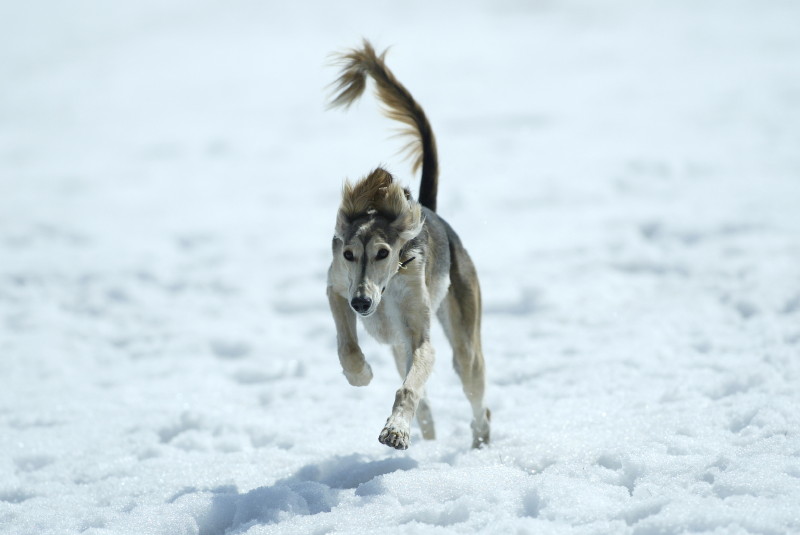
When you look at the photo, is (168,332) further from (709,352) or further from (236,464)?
(709,352)

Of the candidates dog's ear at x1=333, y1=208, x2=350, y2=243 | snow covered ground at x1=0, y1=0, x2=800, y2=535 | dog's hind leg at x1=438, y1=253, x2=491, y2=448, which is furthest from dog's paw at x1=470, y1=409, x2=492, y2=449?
dog's ear at x1=333, y1=208, x2=350, y2=243

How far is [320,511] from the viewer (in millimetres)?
4660

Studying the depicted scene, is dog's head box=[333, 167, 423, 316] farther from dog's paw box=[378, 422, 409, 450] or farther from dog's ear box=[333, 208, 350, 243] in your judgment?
dog's paw box=[378, 422, 409, 450]

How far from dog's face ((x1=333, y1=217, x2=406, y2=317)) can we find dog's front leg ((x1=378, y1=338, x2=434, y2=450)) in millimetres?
469

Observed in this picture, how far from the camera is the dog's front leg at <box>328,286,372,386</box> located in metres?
5.16

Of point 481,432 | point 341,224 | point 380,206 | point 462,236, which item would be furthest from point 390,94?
point 462,236

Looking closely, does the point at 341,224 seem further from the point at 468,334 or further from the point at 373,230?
the point at 468,334

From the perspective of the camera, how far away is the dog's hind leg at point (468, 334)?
5.83 meters

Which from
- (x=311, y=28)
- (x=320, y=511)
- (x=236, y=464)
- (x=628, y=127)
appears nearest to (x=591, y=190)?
(x=628, y=127)

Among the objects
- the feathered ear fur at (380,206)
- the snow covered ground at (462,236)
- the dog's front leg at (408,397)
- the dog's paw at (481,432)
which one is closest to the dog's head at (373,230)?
the feathered ear fur at (380,206)

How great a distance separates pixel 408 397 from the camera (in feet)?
15.7

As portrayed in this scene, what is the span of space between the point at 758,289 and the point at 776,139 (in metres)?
5.87

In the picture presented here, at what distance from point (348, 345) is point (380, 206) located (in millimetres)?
801

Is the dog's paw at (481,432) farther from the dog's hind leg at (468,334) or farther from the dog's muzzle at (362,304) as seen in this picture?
the dog's muzzle at (362,304)
